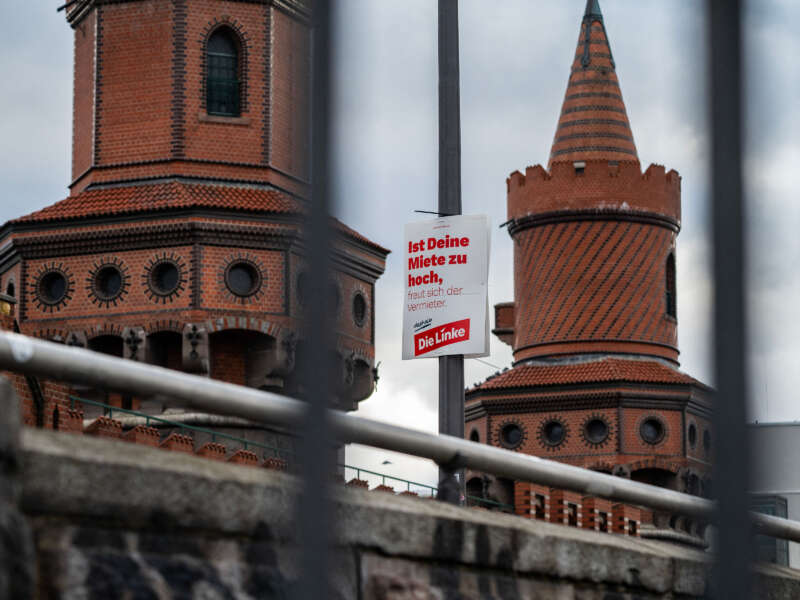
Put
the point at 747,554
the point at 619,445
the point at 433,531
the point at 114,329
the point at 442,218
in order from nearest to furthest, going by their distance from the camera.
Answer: the point at 747,554 → the point at 433,531 → the point at 442,218 → the point at 114,329 → the point at 619,445

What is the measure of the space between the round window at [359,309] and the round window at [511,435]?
11.7 meters

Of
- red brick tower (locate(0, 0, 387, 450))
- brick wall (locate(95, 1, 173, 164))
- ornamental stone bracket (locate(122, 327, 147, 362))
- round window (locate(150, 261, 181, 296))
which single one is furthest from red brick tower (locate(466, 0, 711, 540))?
ornamental stone bracket (locate(122, 327, 147, 362))

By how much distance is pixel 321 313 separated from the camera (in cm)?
281

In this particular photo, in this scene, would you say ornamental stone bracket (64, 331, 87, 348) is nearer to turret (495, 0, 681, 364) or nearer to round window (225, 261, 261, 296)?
round window (225, 261, 261, 296)

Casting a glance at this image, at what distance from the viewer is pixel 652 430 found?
46438mm

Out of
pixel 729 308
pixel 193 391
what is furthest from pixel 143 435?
pixel 729 308

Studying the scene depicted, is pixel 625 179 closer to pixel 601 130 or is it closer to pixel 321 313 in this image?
pixel 601 130

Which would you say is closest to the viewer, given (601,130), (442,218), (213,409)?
(213,409)

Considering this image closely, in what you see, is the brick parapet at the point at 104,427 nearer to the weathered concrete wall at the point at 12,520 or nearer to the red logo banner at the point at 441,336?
the red logo banner at the point at 441,336

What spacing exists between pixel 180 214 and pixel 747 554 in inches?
1291

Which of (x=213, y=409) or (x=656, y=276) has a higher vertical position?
(x=656, y=276)

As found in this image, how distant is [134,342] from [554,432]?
A: 1610 cm

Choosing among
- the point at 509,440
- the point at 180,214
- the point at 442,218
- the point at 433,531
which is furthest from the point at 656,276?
the point at 433,531

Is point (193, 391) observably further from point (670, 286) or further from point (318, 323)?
point (670, 286)
